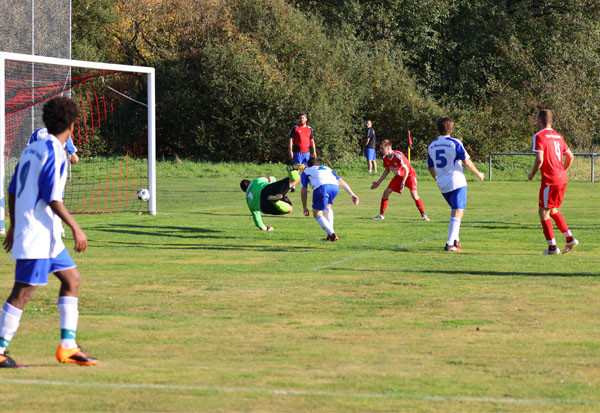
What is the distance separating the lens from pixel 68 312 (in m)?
6.62

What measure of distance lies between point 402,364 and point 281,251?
709cm

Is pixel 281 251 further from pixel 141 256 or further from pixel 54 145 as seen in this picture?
pixel 54 145

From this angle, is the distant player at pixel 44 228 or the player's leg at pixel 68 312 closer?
the distant player at pixel 44 228

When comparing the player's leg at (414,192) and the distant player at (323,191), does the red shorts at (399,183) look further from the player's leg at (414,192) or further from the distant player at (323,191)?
the distant player at (323,191)

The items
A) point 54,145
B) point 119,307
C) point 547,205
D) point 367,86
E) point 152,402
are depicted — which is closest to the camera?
point 152,402

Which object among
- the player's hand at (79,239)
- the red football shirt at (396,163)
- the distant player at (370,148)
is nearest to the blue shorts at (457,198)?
the red football shirt at (396,163)

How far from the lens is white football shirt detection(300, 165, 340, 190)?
14.6 m

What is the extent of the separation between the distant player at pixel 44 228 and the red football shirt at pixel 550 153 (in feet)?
25.7

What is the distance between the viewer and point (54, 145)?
6371 millimetres

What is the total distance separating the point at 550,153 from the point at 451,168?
145 cm

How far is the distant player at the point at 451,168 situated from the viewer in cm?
1351

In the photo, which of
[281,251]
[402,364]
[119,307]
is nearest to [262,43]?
[281,251]

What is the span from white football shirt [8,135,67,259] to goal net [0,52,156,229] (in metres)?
9.72

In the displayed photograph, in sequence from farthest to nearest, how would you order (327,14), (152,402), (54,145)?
(327,14)
(54,145)
(152,402)
